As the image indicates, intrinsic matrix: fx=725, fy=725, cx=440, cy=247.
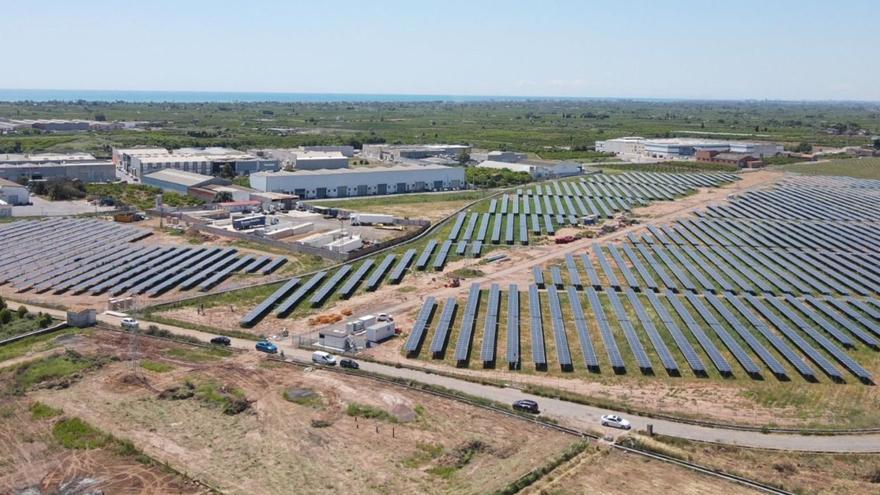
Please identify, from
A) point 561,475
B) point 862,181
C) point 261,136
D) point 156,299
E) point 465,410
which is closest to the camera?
point 561,475

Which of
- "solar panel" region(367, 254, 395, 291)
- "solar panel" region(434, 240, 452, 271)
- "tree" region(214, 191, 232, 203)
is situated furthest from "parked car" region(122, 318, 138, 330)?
"tree" region(214, 191, 232, 203)

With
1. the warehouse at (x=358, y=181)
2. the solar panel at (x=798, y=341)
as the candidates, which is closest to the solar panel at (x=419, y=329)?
the solar panel at (x=798, y=341)

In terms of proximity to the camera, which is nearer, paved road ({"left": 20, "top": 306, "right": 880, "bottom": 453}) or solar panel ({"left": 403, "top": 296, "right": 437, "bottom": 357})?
paved road ({"left": 20, "top": 306, "right": 880, "bottom": 453})

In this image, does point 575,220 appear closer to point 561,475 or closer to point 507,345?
point 507,345

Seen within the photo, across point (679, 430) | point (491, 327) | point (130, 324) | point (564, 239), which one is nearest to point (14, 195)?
point (130, 324)

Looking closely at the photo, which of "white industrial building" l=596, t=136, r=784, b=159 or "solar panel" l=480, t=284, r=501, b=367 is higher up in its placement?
"white industrial building" l=596, t=136, r=784, b=159

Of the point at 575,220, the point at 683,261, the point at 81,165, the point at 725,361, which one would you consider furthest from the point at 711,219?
the point at 81,165

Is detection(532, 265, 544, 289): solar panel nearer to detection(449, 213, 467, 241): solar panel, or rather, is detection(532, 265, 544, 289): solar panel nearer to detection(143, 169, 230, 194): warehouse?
detection(449, 213, 467, 241): solar panel
